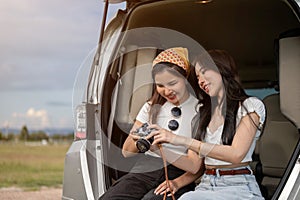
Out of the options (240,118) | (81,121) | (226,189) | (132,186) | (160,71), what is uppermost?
(160,71)

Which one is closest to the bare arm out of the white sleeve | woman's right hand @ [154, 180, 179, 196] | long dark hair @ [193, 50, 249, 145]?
long dark hair @ [193, 50, 249, 145]

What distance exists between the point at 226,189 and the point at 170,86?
654 mm

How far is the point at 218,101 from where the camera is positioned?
296 centimetres

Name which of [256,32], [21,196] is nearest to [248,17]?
[256,32]

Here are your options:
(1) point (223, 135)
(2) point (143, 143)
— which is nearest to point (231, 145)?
(1) point (223, 135)

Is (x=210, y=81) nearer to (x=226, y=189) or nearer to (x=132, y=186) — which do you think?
(x=226, y=189)

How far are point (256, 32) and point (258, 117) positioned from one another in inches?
77.7

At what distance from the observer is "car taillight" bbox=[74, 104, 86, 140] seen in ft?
11.1

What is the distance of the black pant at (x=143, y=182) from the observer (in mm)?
3072

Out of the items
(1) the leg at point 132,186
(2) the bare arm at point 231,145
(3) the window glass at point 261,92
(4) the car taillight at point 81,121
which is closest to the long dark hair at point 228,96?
(2) the bare arm at point 231,145

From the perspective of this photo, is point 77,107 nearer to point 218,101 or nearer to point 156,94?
point 156,94

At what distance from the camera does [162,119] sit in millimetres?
3203

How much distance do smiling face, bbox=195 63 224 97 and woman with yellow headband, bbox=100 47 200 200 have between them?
7.9 inches

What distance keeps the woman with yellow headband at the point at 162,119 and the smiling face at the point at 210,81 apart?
200mm
